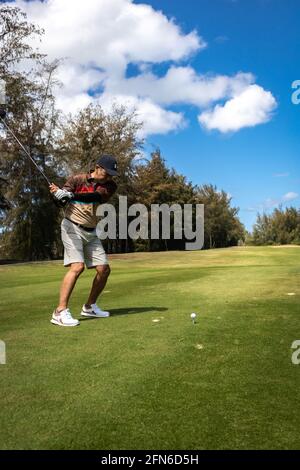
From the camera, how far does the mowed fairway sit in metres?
3.08

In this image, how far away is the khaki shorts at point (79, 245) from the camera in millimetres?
7188

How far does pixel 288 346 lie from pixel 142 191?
168 feet

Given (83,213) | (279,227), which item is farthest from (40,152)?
(279,227)

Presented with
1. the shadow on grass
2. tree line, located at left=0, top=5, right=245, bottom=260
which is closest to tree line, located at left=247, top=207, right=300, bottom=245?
tree line, located at left=0, top=5, right=245, bottom=260

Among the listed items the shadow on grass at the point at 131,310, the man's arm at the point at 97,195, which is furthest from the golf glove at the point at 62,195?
the shadow on grass at the point at 131,310

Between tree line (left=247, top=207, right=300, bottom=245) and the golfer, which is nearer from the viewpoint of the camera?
the golfer

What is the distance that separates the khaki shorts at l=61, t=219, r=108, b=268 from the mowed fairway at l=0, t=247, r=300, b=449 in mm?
908

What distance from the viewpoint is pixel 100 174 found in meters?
7.14

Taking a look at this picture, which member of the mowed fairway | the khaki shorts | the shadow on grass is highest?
the khaki shorts

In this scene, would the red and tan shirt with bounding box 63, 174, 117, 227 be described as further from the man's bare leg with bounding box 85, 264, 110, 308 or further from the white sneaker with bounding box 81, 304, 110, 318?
the white sneaker with bounding box 81, 304, 110, 318

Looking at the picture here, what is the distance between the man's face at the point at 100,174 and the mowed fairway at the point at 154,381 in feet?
6.89

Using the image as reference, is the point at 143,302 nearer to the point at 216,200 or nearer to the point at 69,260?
the point at 69,260

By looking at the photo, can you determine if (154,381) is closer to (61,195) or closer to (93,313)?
(93,313)

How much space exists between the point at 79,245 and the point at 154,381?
3.56 m
